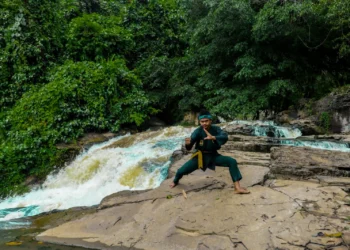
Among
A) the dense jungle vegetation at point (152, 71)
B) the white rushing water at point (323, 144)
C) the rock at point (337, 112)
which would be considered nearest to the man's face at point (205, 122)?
the white rushing water at point (323, 144)

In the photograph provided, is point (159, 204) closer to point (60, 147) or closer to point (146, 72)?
point (60, 147)

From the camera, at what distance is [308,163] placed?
5477 millimetres

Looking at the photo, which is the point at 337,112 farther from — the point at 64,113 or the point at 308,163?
the point at 64,113

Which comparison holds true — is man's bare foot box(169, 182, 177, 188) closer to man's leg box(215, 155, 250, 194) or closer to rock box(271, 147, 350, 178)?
man's leg box(215, 155, 250, 194)

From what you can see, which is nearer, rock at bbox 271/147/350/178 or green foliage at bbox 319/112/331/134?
rock at bbox 271/147/350/178

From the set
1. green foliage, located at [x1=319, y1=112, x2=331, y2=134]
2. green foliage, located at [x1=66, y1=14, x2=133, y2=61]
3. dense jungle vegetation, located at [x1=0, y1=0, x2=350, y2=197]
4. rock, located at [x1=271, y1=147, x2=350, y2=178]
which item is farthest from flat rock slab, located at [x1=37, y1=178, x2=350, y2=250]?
green foliage, located at [x1=66, y1=14, x2=133, y2=61]

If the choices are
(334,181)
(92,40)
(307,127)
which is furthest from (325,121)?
(92,40)

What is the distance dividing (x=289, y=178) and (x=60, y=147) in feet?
26.9

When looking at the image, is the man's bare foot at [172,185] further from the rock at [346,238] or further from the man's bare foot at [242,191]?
the rock at [346,238]

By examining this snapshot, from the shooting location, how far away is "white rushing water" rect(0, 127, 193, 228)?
742 centimetres

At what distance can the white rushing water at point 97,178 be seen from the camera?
7.42 meters

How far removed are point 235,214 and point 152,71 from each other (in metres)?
13.7

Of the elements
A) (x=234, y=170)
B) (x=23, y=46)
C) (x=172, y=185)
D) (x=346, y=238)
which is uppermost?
(x=23, y=46)

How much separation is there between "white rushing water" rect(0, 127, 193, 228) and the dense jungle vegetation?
108 cm
